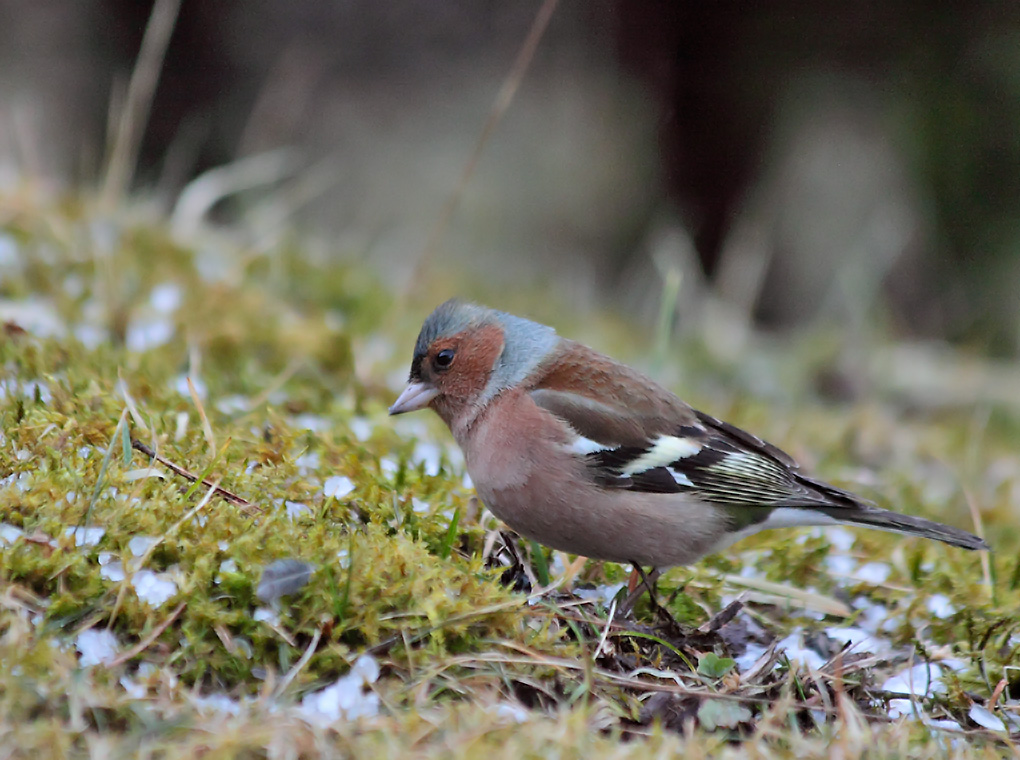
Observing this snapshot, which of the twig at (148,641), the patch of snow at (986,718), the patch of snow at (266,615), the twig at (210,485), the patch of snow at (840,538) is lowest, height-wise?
the patch of snow at (840,538)

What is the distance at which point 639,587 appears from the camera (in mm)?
3129

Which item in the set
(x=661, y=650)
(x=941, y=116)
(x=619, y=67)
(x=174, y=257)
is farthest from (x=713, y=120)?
(x=661, y=650)

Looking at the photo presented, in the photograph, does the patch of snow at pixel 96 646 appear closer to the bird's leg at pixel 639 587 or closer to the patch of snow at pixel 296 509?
the patch of snow at pixel 296 509

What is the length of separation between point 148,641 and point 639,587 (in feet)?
4.76

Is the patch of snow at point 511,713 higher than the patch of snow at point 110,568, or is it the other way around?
the patch of snow at point 511,713

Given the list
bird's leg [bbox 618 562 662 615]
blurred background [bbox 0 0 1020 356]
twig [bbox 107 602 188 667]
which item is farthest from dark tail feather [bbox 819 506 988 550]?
blurred background [bbox 0 0 1020 356]

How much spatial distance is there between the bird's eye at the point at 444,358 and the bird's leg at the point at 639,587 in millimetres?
999

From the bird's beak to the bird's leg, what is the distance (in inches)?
38.2

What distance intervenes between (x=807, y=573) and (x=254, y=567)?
213 cm

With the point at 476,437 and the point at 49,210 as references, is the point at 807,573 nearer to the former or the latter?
the point at 476,437

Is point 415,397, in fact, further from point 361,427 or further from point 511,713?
point 511,713

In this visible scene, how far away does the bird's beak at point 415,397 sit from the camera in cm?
369

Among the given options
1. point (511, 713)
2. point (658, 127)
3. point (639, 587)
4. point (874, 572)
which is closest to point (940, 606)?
point (874, 572)

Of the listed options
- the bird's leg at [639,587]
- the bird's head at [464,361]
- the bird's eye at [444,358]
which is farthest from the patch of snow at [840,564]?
the bird's eye at [444,358]
